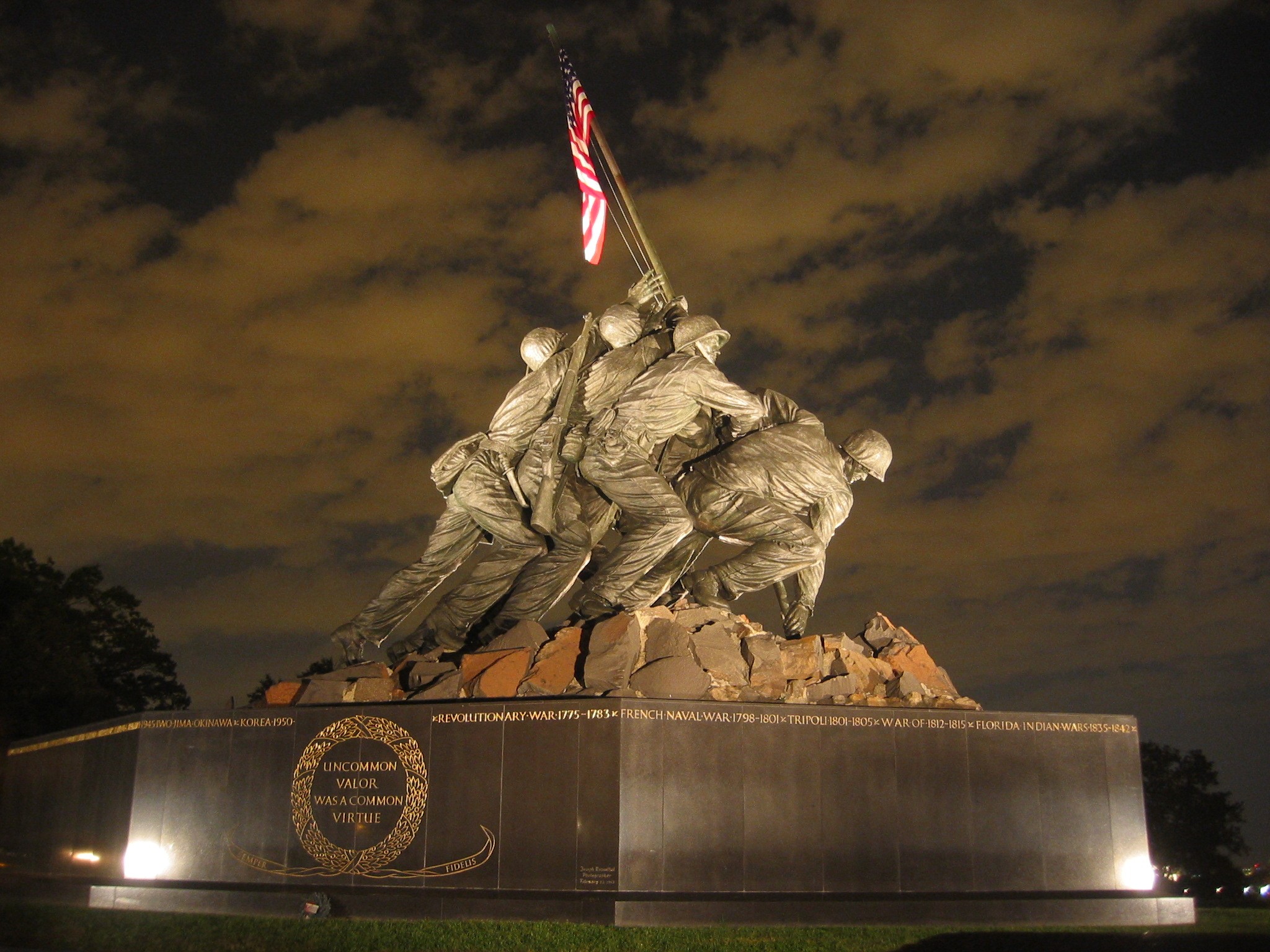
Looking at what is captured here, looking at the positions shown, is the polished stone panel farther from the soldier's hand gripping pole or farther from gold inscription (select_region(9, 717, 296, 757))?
the soldier's hand gripping pole

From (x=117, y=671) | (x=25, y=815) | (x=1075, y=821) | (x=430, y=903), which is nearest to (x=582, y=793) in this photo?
(x=430, y=903)

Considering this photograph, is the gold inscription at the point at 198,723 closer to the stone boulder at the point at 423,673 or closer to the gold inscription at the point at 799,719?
the stone boulder at the point at 423,673

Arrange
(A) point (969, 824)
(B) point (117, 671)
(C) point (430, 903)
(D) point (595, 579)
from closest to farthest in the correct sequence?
(C) point (430, 903)
(A) point (969, 824)
(D) point (595, 579)
(B) point (117, 671)

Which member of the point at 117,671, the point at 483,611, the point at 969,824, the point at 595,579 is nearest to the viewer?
the point at 969,824

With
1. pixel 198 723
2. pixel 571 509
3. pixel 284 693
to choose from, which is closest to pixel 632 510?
pixel 571 509

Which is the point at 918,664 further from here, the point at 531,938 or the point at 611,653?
the point at 531,938

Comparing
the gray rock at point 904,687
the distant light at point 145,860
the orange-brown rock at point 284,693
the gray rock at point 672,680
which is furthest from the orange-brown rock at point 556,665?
the distant light at point 145,860

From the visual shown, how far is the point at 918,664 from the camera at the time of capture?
39.7ft

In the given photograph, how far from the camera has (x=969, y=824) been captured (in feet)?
34.2

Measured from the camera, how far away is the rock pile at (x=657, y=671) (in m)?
10.6

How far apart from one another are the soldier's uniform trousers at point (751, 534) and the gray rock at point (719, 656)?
1151mm

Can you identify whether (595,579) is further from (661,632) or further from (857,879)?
(857,879)

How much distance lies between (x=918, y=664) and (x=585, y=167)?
6014 millimetres

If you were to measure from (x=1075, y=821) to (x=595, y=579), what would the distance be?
4477 millimetres
